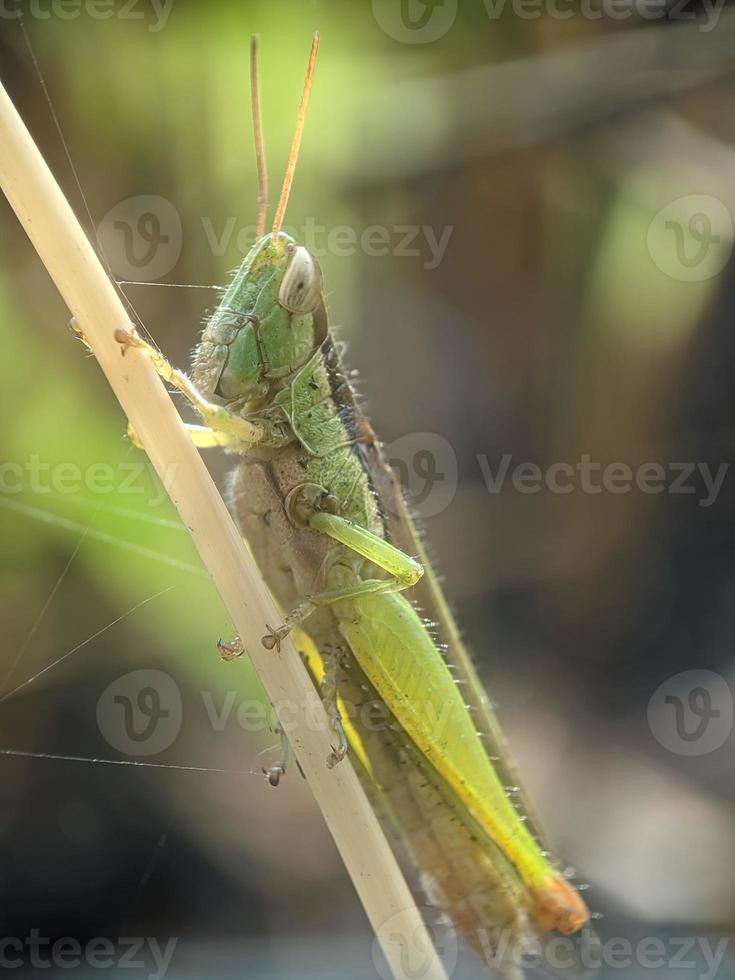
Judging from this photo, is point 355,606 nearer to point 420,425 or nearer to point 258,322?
point 258,322

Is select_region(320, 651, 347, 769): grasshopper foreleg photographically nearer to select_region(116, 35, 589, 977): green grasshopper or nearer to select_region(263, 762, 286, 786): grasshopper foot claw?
select_region(116, 35, 589, 977): green grasshopper

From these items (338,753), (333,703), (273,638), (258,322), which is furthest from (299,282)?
(338,753)

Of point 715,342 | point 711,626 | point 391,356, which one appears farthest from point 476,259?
point 711,626

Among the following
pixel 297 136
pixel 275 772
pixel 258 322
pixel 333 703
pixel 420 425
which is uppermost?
pixel 297 136

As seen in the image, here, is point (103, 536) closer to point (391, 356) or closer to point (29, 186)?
point (29, 186)

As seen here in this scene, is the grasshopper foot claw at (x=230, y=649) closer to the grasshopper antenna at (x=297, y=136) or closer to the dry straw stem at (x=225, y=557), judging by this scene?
the dry straw stem at (x=225, y=557)

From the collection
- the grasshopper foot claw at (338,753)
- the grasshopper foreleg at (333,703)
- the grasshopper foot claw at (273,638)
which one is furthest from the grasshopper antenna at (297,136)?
the grasshopper foot claw at (338,753)

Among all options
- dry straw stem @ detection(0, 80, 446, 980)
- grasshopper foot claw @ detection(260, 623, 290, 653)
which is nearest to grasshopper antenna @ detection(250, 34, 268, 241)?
dry straw stem @ detection(0, 80, 446, 980)
